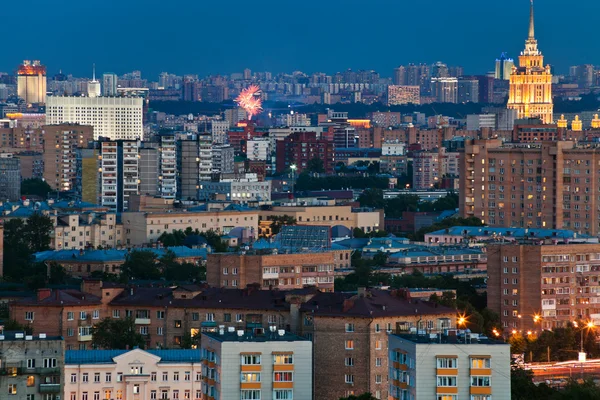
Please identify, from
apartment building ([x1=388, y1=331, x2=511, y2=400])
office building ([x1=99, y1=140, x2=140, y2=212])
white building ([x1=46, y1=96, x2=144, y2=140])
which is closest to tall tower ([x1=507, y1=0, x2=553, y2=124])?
white building ([x1=46, y1=96, x2=144, y2=140])

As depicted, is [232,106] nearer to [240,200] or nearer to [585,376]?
[240,200]

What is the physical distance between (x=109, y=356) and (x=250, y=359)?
10.8 feet

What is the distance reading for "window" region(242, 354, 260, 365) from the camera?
106ft

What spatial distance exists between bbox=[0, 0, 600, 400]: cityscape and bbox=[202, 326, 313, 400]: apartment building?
3cm

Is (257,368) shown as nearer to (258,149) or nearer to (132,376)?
(132,376)

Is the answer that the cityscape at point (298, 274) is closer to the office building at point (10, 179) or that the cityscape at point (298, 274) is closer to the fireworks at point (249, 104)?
the office building at point (10, 179)

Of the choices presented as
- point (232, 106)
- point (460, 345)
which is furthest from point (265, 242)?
point (232, 106)

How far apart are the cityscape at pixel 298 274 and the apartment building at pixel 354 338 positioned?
1.4 inches

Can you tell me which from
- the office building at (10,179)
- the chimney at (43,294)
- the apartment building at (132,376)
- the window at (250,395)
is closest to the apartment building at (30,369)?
the apartment building at (132,376)

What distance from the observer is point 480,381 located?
31.5 m

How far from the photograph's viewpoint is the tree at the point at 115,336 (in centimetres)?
3850

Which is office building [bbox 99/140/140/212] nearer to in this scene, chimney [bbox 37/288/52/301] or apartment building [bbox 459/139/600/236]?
apartment building [bbox 459/139/600/236]

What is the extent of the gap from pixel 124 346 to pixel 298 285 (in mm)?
8716

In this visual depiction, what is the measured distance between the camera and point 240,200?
8044cm
